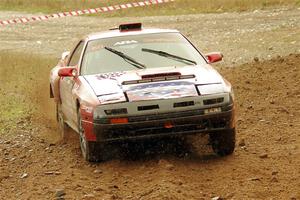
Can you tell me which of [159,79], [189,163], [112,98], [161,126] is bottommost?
[189,163]

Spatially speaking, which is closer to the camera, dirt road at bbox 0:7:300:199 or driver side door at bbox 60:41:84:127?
dirt road at bbox 0:7:300:199

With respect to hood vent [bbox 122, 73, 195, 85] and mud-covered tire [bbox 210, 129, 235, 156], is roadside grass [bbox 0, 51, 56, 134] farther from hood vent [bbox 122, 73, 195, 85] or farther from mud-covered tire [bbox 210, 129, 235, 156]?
mud-covered tire [bbox 210, 129, 235, 156]

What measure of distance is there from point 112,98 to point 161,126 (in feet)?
2.04

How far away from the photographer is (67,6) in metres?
38.0

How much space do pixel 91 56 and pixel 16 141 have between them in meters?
2.26

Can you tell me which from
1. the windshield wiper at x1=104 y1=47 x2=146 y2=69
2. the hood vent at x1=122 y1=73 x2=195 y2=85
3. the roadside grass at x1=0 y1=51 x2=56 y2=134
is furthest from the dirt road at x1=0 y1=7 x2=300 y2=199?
the windshield wiper at x1=104 y1=47 x2=146 y2=69

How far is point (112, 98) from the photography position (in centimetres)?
845

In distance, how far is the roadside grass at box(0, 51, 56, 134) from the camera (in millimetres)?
13656

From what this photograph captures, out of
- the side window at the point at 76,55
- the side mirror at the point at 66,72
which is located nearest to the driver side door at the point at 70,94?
the side window at the point at 76,55

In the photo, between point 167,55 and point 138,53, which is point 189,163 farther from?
point 138,53

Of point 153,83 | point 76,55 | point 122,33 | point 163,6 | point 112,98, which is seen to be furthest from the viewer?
point 163,6

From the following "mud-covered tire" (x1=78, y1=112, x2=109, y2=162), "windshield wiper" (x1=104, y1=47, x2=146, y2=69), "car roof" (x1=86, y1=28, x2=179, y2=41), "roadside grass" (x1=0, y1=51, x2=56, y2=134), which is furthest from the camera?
"roadside grass" (x1=0, y1=51, x2=56, y2=134)

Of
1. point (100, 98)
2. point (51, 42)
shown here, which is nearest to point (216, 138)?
point (100, 98)

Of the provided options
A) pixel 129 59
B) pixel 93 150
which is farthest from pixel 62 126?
pixel 93 150
